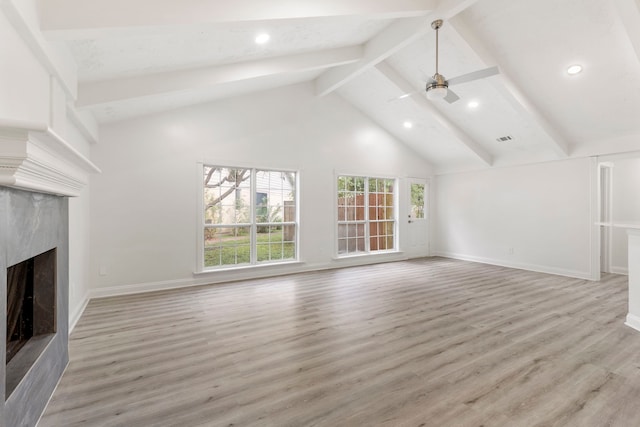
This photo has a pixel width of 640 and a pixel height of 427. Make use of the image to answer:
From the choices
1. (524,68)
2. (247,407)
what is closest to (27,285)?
(247,407)

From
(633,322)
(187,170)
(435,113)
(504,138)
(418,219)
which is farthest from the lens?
(418,219)

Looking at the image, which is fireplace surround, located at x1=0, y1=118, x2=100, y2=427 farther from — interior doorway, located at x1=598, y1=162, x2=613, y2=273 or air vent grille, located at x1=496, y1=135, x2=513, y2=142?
interior doorway, located at x1=598, y1=162, x2=613, y2=273

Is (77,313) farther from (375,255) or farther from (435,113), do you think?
(435,113)

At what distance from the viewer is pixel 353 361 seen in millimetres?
2465

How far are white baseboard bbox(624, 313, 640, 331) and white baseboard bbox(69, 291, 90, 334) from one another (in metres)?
5.77

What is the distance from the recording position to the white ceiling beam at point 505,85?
3891 millimetres

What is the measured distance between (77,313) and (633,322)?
6.06 m

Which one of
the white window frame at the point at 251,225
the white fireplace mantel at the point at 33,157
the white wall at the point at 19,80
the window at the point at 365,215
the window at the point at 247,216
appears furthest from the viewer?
the window at the point at 365,215

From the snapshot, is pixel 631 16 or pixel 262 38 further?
pixel 262 38

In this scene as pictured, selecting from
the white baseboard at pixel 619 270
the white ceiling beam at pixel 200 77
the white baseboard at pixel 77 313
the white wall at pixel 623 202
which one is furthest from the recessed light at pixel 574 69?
the white baseboard at pixel 77 313

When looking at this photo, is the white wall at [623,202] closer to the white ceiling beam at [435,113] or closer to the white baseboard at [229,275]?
the white ceiling beam at [435,113]

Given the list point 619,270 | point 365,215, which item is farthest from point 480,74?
point 619,270

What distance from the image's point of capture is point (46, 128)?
3.88ft

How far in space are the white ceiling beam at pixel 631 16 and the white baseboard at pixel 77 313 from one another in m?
6.37
